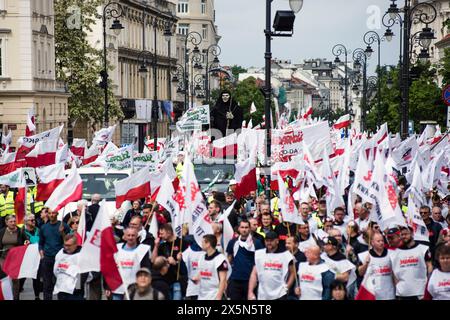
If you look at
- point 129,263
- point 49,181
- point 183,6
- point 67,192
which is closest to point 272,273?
point 129,263

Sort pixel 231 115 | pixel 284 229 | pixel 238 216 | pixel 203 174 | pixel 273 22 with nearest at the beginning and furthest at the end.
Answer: pixel 284 229
pixel 238 216
pixel 273 22
pixel 203 174
pixel 231 115

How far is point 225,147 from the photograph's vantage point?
35906 mm

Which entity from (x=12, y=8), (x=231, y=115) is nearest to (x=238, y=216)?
(x=231, y=115)

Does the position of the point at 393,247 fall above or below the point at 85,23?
below

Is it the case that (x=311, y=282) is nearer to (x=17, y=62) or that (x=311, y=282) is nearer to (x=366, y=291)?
(x=366, y=291)

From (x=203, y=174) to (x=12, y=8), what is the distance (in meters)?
A: 33.5

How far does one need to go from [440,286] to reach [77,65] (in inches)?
2305

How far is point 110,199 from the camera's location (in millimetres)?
25922

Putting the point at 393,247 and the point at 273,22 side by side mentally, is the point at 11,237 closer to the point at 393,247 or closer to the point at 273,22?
the point at 393,247

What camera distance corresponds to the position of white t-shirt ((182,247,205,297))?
50.0ft

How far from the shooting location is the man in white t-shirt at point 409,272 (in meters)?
14.7

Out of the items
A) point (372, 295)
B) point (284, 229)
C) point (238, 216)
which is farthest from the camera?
point (238, 216)

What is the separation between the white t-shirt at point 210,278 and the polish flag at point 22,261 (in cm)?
272

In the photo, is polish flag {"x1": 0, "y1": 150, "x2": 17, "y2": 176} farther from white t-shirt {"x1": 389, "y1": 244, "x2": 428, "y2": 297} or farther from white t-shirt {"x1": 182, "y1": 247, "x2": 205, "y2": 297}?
white t-shirt {"x1": 389, "y1": 244, "x2": 428, "y2": 297}
